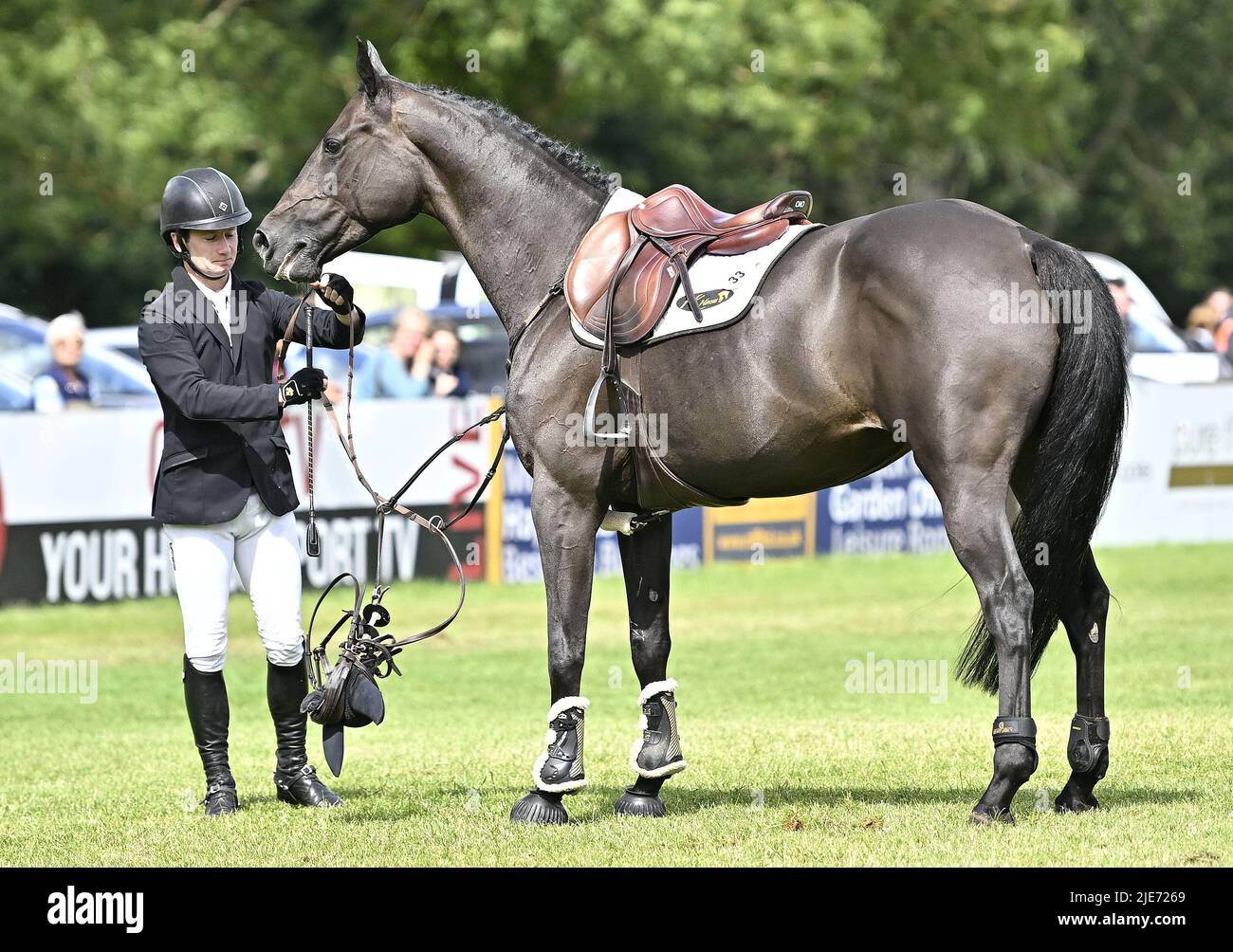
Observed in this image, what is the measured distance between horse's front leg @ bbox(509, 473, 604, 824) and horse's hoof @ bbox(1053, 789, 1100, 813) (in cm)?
172

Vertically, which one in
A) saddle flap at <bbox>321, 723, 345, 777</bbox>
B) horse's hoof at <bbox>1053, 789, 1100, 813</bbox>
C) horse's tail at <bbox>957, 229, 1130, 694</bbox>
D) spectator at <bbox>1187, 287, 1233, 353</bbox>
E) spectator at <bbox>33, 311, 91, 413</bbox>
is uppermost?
spectator at <bbox>1187, 287, 1233, 353</bbox>

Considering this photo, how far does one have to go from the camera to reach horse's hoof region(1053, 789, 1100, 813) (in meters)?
6.20

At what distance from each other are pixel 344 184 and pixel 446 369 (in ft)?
27.4

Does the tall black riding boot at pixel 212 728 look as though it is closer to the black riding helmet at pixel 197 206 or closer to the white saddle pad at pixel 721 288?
the black riding helmet at pixel 197 206

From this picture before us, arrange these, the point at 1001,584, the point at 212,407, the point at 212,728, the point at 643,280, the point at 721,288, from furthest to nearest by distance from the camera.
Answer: the point at 212,728 → the point at 212,407 → the point at 643,280 → the point at 721,288 → the point at 1001,584

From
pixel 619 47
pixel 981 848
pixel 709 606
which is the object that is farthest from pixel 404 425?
pixel 619 47

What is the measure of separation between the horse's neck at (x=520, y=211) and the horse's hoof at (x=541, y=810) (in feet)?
5.85

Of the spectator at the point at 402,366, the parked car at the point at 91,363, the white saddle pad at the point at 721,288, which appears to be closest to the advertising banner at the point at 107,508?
the spectator at the point at 402,366

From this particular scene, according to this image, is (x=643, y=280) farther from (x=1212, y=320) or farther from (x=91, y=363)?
(x=1212, y=320)

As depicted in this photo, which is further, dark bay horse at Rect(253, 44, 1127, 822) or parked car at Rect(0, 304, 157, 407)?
parked car at Rect(0, 304, 157, 407)

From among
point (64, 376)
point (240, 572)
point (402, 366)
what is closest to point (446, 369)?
point (402, 366)

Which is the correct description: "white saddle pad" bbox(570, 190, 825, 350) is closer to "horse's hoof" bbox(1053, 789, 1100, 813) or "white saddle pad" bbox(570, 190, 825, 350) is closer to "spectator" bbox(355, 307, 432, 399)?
"horse's hoof" bbox(1053, 789, 1100, 813)

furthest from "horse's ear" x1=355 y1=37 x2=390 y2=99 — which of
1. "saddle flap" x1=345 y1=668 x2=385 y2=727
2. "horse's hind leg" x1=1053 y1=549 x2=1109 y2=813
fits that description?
"horse's hind leg" x1=1053 y1=549 x2=1109 y2=813

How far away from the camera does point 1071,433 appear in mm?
5773
